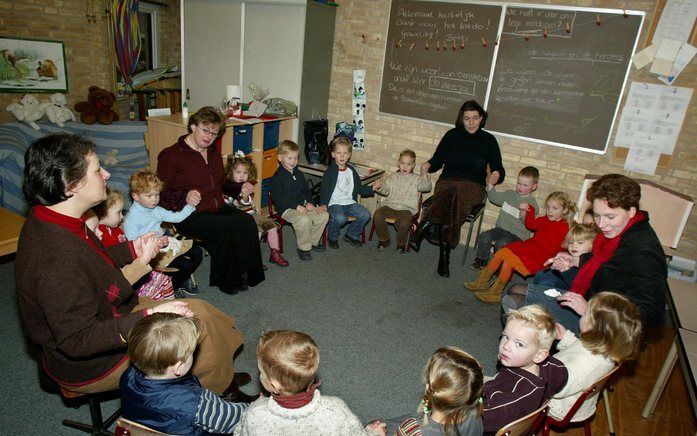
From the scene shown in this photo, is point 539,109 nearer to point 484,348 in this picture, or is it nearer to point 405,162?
point 405,162

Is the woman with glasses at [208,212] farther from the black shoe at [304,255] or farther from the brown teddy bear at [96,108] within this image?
the brown teddy bear at [96,108]

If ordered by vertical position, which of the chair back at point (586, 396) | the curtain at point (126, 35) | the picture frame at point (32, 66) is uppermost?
the curtain at point (126, 35)

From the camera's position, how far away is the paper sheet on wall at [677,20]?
3943 mm

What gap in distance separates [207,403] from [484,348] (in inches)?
91.7

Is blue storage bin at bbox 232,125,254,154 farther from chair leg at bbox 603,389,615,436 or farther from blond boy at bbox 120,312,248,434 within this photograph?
chair leg at bbox 603,389,615,436

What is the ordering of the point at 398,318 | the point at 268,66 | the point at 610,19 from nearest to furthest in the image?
the point at 398,318 → the point at 610,19 → the point at 268,66

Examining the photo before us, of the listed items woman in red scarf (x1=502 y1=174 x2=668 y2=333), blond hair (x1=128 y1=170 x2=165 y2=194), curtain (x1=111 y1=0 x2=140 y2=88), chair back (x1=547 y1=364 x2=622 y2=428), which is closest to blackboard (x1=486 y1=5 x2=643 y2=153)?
woman in red scarf (x1=502 y1=174 x2=668 y2=333)

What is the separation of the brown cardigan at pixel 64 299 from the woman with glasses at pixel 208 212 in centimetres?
173

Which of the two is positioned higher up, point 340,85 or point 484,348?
point 340,85

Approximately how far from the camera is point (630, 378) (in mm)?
3252

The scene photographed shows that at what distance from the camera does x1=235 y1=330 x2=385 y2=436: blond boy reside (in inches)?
59.9

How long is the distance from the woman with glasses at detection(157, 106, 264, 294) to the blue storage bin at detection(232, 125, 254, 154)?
956mm

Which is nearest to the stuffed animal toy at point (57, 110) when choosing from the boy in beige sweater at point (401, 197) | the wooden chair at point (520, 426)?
the boy in beige sweater at point (401, 197)

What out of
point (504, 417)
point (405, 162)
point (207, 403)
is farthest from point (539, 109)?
point (207, 403)
